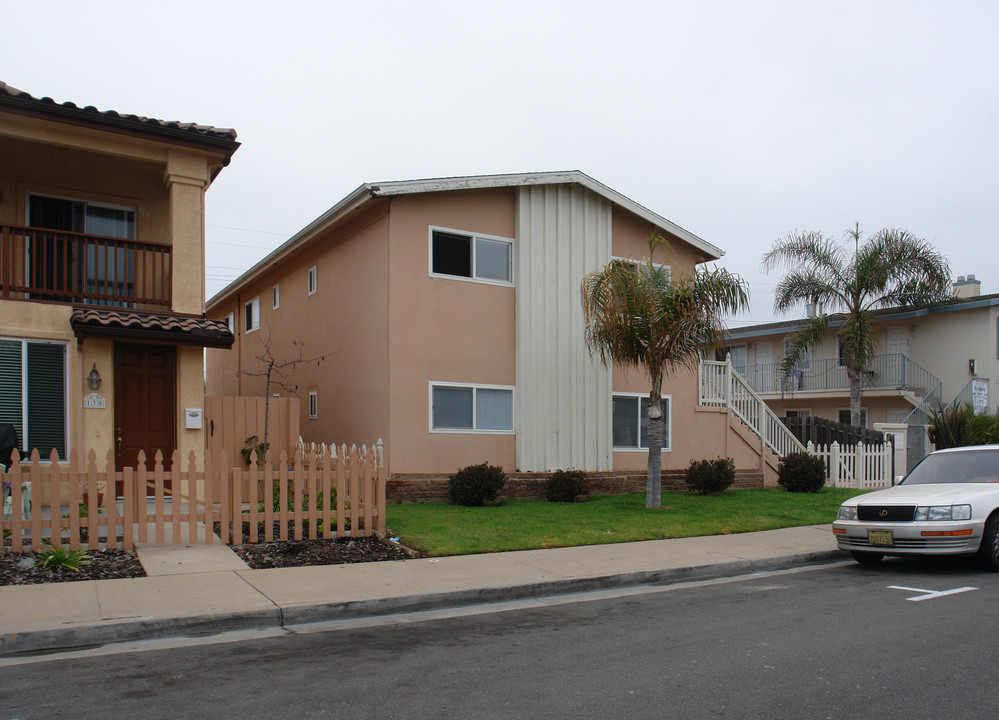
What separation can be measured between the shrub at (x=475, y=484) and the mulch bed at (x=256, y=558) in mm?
3788

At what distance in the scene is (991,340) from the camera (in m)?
28.3

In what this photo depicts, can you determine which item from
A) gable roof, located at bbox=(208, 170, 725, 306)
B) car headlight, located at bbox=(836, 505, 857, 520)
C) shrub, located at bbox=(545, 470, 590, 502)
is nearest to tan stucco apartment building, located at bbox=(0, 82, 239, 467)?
gable roof, located at bbox=(208, 170, 725, 306)

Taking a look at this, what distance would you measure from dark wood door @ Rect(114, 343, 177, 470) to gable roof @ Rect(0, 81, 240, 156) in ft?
10.8

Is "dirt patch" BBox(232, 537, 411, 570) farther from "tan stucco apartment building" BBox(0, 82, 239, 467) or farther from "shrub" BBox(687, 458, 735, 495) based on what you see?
"shrub" BBox(687, 458, 735, 495)

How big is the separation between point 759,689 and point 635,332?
31.2 feet

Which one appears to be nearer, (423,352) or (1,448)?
(1,448)

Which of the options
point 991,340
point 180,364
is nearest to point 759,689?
point 180,364

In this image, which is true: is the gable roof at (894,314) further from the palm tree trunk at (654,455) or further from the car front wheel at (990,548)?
the car front wheel at (990,548)

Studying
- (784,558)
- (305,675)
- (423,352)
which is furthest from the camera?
(423,352)

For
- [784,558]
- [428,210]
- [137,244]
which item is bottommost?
[784,558]

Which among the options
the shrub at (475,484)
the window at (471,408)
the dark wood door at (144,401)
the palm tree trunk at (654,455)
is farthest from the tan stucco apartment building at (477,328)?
the dark wood door at (144,401)

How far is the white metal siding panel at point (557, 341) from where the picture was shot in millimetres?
16938

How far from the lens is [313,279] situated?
19.6 metres

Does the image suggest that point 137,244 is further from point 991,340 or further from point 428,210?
point 991,340
